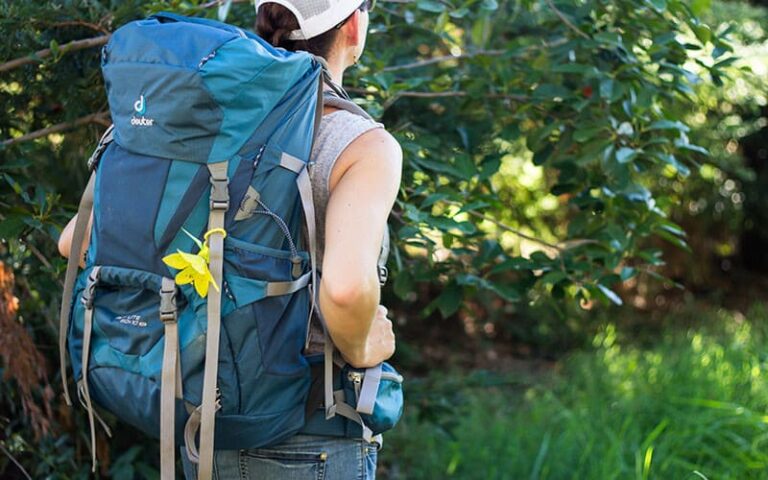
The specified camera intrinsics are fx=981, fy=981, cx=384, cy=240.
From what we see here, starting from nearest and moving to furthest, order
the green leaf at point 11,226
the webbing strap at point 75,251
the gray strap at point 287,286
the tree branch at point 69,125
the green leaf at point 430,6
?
the gray strap at point 287,286
the webbing strap at point 75,251
the green leaf at point 11,226
the tree branch at point 69,125
the green leaf at point 430,6

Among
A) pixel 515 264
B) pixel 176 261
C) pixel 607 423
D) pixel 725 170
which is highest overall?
pixel 176 261

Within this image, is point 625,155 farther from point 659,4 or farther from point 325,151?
point 325,151

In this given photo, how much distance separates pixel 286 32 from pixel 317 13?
8cm

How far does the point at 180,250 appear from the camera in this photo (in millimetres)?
1720

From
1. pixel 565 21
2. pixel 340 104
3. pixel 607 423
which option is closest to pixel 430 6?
pixel 565 21

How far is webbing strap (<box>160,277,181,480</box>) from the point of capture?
170 centimetres

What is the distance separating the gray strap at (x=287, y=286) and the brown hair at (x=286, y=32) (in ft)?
1.54

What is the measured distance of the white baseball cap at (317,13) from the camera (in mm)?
1899

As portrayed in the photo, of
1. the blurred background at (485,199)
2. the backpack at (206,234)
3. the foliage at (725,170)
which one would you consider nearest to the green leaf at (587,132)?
the blurred background at (485,199)

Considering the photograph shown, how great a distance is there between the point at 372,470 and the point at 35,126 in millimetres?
1815

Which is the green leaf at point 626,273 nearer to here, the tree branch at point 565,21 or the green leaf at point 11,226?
the tree branch at point 565,21

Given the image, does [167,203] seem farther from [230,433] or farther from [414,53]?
[414,53]

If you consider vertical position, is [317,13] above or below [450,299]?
above

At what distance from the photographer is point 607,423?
14.4 ft
